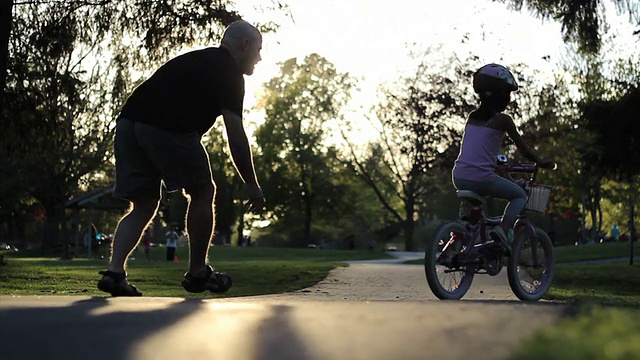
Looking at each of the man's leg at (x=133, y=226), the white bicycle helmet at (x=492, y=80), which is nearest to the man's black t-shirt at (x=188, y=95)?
the man's leg at (x=133, y=226)

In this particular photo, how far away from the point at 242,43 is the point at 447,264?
2288 millimetres

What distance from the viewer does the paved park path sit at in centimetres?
310

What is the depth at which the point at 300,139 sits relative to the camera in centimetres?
7881

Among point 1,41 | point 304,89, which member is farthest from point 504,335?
point 304,89

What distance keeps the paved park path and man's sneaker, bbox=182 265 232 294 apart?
2.35 metres

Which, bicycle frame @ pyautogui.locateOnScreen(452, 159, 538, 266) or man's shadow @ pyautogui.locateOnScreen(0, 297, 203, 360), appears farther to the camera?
bicycle frame @ pyautogui.locateOnScreen(452, 159, 538, 266)

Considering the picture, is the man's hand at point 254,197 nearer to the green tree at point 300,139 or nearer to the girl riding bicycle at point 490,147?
the girl riding bicycle at point 490,147

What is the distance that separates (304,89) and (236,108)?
6897 centimetres

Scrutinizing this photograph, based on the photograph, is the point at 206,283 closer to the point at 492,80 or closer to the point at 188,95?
the point at 188,95

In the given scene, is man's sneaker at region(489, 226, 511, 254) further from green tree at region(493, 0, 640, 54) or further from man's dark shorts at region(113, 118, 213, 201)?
green tree at region(493, 0, 640, 54)

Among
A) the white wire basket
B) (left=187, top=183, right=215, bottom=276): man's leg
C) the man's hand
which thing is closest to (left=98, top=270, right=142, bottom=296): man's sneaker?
(left=187, top=183, right=215, bottom=276): man's leg

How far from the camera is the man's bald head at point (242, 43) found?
743 centimetres

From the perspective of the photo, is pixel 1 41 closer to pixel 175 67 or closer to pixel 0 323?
pixel 175 67

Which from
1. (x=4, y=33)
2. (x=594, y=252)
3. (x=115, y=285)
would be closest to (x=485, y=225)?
(x=115, y=285)
